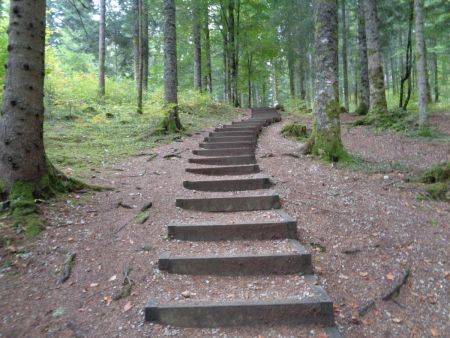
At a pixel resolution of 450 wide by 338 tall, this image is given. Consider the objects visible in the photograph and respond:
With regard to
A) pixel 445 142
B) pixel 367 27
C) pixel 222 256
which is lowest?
pixel 222 256

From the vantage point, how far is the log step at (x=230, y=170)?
6.81m

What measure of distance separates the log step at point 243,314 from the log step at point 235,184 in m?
2.92

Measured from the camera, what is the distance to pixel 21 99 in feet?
15.0

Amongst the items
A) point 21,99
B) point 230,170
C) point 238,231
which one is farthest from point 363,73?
point 21,99

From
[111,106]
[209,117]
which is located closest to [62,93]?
[111,106]

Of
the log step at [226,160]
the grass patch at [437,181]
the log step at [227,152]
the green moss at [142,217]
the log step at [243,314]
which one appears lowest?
the log step at [243,314]

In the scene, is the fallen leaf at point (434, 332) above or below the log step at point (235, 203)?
below

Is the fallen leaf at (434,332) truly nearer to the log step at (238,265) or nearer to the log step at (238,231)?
the log step at (238,265)

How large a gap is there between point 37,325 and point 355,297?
10.9 ft

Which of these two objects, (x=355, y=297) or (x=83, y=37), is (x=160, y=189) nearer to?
(x=355, y=297)

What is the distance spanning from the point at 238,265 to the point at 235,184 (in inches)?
90.6

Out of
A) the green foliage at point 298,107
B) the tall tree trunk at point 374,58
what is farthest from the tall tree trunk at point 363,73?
the green foliage at point 298,107

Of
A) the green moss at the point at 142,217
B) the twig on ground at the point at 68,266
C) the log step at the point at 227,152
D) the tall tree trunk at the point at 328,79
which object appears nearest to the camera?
the twig on ground at the point at 68,266

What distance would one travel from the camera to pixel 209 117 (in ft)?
49.9
